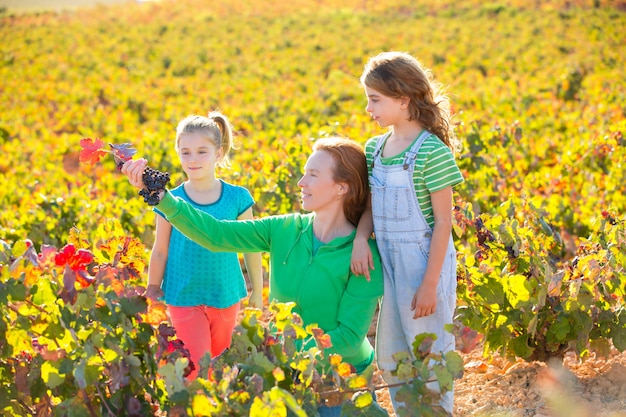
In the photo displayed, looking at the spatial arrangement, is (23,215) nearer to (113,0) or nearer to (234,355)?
(234,355)

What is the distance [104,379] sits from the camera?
192cm

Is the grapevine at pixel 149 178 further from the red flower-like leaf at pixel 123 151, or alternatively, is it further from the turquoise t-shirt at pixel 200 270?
the turquoise t-shirt at pixel 200 270

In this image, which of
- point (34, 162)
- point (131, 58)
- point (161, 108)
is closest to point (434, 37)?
point (131, 58)

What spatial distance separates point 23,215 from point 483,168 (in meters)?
3.07

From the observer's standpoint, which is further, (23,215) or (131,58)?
(131,58)

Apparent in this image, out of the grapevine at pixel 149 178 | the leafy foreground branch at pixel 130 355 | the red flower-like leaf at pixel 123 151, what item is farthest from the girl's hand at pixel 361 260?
the red flower-like leaf at pixel 123 151

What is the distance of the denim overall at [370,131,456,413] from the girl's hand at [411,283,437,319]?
4 cm

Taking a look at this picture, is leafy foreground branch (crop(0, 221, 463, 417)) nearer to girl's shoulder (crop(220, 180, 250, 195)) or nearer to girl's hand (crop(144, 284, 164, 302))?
girl's hand (crop(144, 284, 164, 302))

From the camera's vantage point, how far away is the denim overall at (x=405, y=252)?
93.0 inches

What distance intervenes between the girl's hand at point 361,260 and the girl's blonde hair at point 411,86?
18.3 inches

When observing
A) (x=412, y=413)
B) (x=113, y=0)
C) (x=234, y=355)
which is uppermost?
(x=113, y=0)

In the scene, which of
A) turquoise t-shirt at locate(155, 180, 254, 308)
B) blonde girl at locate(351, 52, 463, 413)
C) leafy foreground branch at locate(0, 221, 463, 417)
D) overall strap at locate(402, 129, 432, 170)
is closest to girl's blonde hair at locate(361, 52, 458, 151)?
blonde girl at locate(351, 52, 463, 413)

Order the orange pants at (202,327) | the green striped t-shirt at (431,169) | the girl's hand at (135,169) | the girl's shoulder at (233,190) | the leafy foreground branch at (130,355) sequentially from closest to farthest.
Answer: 1. the leafy foreground branch at (130,355)
2. the girl's hand at (135,169)
3. the green striped t-shirt at (431,169)
4. the orange pants at (202,327)
5. the girl's shoulder at (233,190)

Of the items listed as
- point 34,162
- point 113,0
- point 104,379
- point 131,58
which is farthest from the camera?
point 113,0
